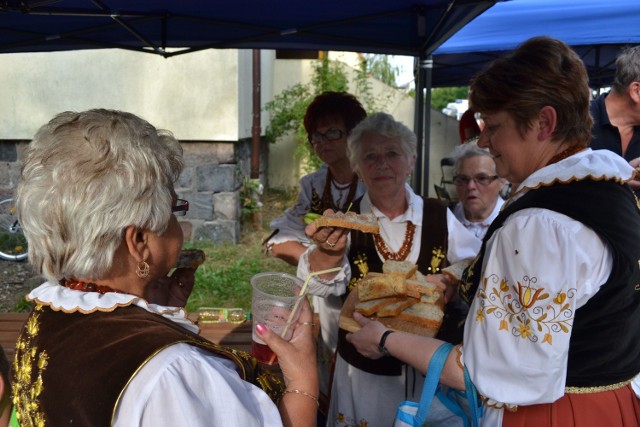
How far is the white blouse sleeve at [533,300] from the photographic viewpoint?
55.2 inches

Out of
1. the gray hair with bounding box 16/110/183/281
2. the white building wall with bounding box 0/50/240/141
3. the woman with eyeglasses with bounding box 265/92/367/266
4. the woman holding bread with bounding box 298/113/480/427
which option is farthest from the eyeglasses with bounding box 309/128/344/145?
the white building wall with bounding box 0/50/240/141

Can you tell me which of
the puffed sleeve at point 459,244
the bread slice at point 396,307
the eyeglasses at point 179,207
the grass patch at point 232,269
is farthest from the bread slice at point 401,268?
the grass patch at point 232,269

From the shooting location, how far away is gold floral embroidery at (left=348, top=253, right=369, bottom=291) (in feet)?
8.17

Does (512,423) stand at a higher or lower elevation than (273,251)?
lower

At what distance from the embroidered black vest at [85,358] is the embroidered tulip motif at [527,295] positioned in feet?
2.51

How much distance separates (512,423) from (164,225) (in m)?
1.16

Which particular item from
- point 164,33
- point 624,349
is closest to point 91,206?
point 624,349

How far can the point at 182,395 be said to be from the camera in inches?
42.1

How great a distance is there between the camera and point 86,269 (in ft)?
3.93

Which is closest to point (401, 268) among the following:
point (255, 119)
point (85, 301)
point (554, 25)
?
point (85, 301)

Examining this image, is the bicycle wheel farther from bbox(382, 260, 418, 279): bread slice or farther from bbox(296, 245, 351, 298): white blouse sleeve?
bbox(382, 260, 418, 279): bread slice

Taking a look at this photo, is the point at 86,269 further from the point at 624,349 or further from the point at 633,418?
the point at 633,418

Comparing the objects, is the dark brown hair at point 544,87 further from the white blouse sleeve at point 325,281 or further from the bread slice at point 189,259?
the bread slice at point 189,259

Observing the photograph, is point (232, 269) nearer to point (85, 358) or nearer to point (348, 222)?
point (348, 222)
